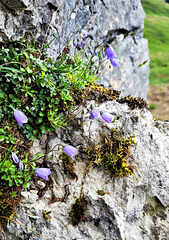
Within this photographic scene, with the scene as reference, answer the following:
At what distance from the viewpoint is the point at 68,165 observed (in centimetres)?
241

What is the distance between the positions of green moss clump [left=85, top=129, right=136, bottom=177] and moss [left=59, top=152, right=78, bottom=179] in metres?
0.22

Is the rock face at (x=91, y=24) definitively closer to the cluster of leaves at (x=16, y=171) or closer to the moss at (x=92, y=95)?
the moss at (x=92, y=95)

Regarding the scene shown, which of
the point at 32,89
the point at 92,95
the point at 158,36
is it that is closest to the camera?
the point at 32,89

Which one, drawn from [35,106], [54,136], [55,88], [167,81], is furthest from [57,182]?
[167,81]

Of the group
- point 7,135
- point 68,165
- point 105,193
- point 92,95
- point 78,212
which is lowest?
point 78,212

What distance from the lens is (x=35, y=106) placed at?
2.46m

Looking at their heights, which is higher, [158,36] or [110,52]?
[110,52]

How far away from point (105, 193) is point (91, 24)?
11.6 feet

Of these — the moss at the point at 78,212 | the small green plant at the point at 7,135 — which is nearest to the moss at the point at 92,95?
the small green plant at the point at 7,135

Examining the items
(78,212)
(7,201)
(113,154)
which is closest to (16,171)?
(7,201)

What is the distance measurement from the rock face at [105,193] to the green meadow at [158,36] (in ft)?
25.5

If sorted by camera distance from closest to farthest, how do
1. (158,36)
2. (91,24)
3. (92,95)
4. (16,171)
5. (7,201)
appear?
(7,201), (16,171), (92,95), (91,24), (158,36)

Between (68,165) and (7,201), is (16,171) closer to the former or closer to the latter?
(7,201)

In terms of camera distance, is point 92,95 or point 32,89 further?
point 92,95
